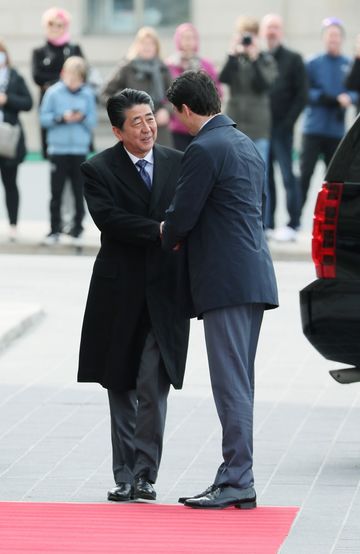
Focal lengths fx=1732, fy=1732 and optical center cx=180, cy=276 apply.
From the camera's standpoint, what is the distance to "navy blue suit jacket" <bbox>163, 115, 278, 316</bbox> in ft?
21.8

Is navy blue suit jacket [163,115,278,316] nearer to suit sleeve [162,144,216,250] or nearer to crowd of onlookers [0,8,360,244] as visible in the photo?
suit sleeve [162,144,216,250]

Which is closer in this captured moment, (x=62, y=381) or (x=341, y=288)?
(x=341, y=288)

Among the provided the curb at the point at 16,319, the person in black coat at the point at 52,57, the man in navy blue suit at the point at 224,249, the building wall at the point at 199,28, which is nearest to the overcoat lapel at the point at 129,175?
the man in navy blue suit at the point at 224,249

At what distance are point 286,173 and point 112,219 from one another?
9.99 m

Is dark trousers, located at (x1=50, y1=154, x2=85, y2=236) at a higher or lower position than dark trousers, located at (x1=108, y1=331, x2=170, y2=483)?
lower

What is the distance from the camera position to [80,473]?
7.59m

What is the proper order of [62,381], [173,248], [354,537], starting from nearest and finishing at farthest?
[354,537] → [173,248] → [62,381]

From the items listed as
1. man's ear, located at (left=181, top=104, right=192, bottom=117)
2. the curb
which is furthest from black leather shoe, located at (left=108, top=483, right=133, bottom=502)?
the curb

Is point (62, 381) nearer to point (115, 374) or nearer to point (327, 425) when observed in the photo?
point (327, 425)

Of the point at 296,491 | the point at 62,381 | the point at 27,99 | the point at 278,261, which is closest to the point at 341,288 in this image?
the point at 296,491

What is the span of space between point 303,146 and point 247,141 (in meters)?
10.4

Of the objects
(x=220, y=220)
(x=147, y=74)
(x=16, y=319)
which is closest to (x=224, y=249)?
(x=220, y=220)

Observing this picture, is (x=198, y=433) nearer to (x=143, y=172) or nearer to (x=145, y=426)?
(x=145, y=426)

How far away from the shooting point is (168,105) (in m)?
16.9
